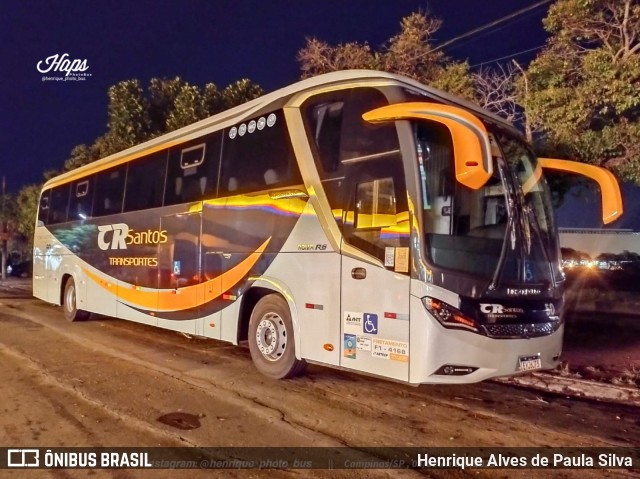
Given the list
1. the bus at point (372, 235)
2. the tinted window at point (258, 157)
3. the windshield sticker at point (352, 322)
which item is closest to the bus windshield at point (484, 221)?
the bus at point (372, 235)

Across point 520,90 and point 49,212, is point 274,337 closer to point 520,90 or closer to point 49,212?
point 520,90

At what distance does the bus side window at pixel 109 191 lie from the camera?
448 inches

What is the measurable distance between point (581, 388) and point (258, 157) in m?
5.26

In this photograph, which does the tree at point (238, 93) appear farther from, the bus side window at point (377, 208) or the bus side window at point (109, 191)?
the bus side window at point (377, 208)

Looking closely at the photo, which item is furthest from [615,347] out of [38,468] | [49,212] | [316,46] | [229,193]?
[49,212]

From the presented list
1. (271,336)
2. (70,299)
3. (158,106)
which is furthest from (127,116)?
(271,336)

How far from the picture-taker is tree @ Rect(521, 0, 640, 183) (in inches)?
386

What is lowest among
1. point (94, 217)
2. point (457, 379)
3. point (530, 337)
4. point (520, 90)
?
point (457, 379)

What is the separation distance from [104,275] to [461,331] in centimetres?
860

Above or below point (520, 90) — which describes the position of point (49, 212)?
below

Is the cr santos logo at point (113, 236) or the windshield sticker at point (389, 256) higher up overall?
the cr santos logo at point (113, 236)

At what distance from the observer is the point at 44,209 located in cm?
1537

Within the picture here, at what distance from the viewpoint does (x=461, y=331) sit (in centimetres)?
543

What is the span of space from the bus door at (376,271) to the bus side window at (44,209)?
1182cm
